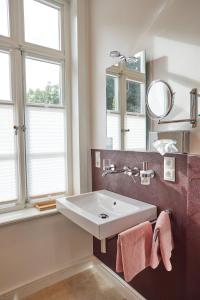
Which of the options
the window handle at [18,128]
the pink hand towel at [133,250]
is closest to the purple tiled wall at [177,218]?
the pink hand towel at [133,250]

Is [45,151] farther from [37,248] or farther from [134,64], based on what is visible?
[134,64]

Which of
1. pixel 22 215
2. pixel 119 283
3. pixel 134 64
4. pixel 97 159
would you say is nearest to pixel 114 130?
pixel 97 159

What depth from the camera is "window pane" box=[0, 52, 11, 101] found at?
1.80 metres

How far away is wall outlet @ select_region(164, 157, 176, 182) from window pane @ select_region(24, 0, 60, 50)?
65.9 inches

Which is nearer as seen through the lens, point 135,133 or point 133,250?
point 133,250

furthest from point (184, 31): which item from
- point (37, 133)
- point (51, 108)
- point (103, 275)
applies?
point (103, 275)

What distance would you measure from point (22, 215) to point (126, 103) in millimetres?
1353

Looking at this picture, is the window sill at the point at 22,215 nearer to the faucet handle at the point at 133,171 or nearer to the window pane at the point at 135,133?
the faucet handle at the point at 133,171

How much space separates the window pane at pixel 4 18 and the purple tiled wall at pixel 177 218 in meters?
1.59

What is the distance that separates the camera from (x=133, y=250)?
115cm

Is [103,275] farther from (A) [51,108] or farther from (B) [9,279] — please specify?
(A) [51,108]

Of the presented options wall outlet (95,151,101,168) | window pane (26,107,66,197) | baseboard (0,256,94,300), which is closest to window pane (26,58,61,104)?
window pane (26,107,66,197)

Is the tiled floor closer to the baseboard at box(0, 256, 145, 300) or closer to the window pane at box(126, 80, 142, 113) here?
the baseboard at box(0, 256, 145, 300)

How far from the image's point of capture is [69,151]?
2.17m
